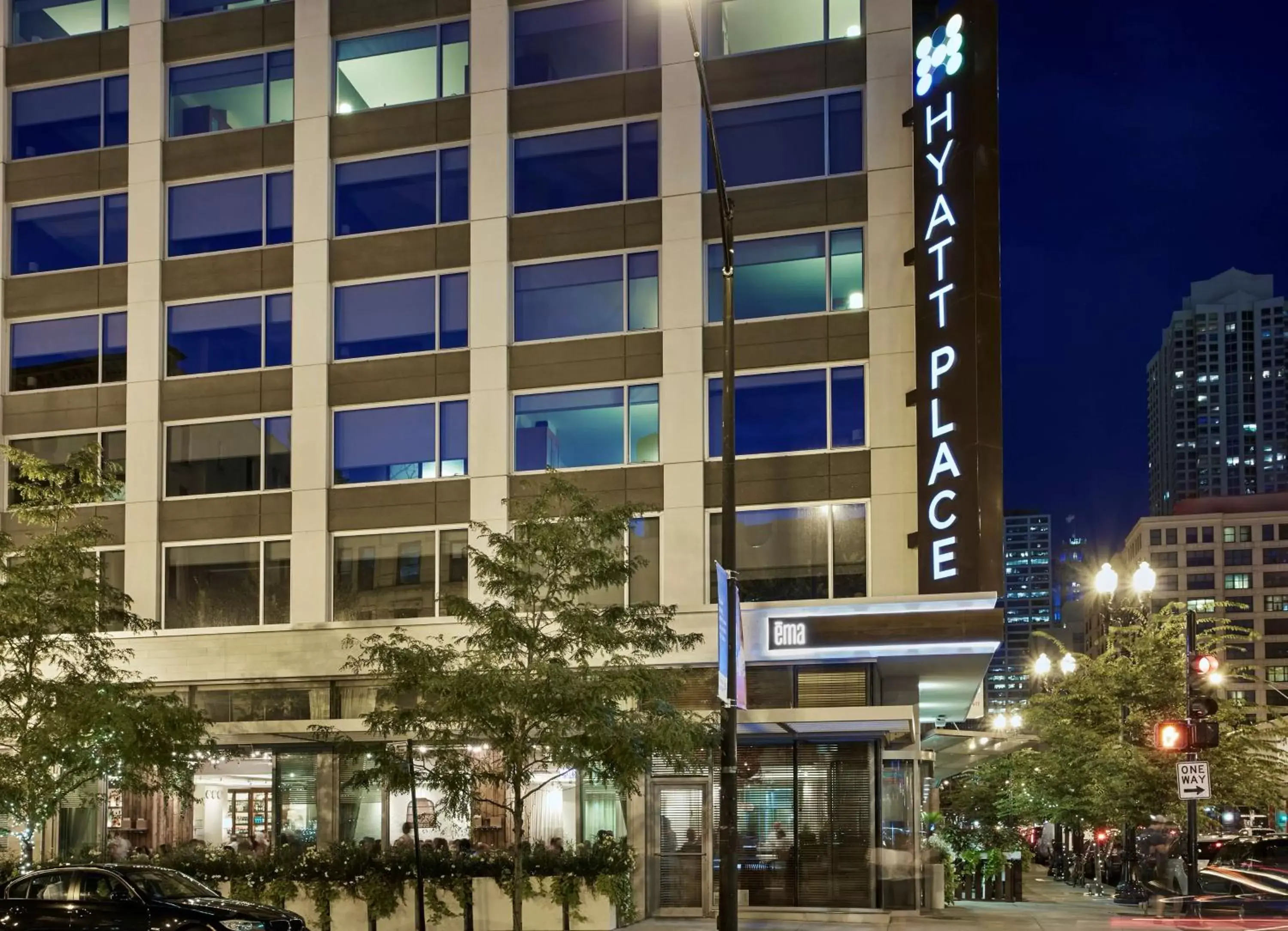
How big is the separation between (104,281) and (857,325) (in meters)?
16.2

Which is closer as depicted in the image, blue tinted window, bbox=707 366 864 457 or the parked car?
the parked car

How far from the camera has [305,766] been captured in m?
29.2

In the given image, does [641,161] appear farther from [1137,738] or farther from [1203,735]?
[1137,738]

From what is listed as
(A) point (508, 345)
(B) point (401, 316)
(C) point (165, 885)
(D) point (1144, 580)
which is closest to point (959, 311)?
(D) point (1144, 580)

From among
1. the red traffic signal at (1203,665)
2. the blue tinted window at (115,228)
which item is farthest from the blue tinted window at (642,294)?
the red traffic signal at (1203,665)

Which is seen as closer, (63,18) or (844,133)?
(844,133)

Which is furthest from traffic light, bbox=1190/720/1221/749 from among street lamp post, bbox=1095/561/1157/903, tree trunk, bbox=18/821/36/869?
tree trunk, bbox=18/821/36/869

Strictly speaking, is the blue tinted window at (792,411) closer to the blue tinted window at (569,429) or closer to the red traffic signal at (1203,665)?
the blue tinted window at (569,429)

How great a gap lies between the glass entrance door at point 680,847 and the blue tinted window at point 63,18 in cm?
2055

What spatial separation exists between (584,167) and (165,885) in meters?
15.7

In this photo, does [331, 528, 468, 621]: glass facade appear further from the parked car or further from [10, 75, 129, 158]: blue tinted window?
the parked car

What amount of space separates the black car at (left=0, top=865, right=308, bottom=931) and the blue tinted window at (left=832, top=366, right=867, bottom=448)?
12749 millimetres

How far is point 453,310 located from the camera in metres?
29.6

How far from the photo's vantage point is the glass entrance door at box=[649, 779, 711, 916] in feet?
87.0
